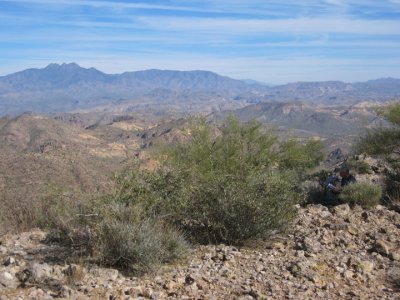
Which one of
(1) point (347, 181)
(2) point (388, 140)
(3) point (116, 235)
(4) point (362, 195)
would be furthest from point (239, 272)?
(2) point (388, 140)

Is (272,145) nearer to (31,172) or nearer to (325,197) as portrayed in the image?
(325,197)

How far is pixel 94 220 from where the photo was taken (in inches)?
310

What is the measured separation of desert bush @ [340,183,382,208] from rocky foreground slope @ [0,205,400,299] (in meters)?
2.49

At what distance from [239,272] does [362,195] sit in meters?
5.77

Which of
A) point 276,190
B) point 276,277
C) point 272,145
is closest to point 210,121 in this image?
point 272,145

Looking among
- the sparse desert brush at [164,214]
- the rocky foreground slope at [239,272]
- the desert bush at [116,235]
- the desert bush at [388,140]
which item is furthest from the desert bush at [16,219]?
the desert bush at [388,140]

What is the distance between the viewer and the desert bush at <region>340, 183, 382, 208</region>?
11422 millimetres

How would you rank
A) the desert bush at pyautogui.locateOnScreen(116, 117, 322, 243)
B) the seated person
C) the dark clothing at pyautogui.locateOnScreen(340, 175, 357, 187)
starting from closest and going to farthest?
the desert bush at pyautogui.locateOnScreen(116, 117, 322, 243) → the seated person → the dark clothing at pyautogui.locateOnScreen(340, 175, 357, 187)

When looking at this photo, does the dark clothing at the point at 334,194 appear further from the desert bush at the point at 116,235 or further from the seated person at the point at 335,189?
the desert bush at the point at 116,235

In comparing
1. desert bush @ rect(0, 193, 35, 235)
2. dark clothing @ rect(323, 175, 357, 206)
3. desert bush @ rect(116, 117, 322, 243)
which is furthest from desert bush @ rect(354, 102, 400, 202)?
desert bush @ rect(0, 193, 35, 235)

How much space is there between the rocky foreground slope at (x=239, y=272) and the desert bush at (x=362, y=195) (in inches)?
97.9

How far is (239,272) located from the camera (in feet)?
22.6

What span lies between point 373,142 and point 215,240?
10635mm

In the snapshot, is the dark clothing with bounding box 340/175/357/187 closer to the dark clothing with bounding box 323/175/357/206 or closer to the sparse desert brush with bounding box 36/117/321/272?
the dark clothing with bounding box 323/175/357/206
